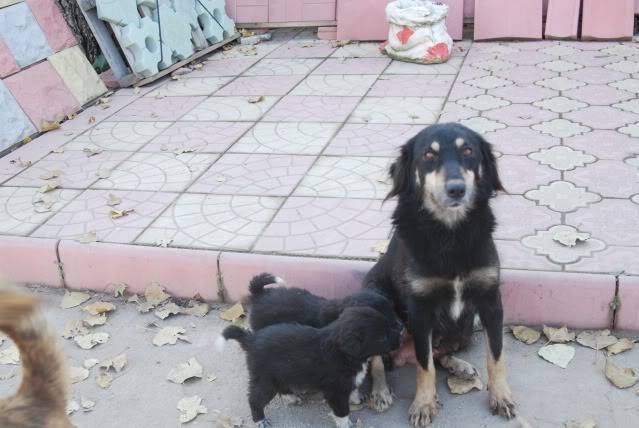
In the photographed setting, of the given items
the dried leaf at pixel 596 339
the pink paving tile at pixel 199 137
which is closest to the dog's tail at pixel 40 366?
the dried leaf at pixel 596 339

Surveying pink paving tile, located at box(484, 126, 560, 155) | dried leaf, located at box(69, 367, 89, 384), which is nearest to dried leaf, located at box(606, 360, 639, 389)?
pink paving tile, located at box(484, 126, 560, 155)

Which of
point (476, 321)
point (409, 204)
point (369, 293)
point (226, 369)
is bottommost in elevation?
point (226, 369)

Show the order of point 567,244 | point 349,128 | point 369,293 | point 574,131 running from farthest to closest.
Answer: point 349,128 < point 574,131 < point 567,244 < point 369,293

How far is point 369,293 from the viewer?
300 centimetres

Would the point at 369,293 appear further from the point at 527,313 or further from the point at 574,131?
the point at 574,131

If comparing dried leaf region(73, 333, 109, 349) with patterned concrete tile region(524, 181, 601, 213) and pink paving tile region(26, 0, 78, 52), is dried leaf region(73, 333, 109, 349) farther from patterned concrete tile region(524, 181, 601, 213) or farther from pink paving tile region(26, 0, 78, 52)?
pink paving tile region(26, 0, 78, 52)

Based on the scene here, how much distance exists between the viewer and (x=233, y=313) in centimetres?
389

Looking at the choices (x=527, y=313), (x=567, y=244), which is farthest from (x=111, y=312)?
(x=567, y=244)

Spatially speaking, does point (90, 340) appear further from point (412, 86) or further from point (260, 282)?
point (412, 86)

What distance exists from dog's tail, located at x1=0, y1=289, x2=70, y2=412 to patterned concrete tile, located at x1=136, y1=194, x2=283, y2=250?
1.89m

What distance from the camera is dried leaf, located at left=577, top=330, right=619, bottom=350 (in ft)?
11.0

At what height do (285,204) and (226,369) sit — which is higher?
(285,204)

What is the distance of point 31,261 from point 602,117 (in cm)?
447

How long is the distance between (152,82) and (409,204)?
5302 mm
